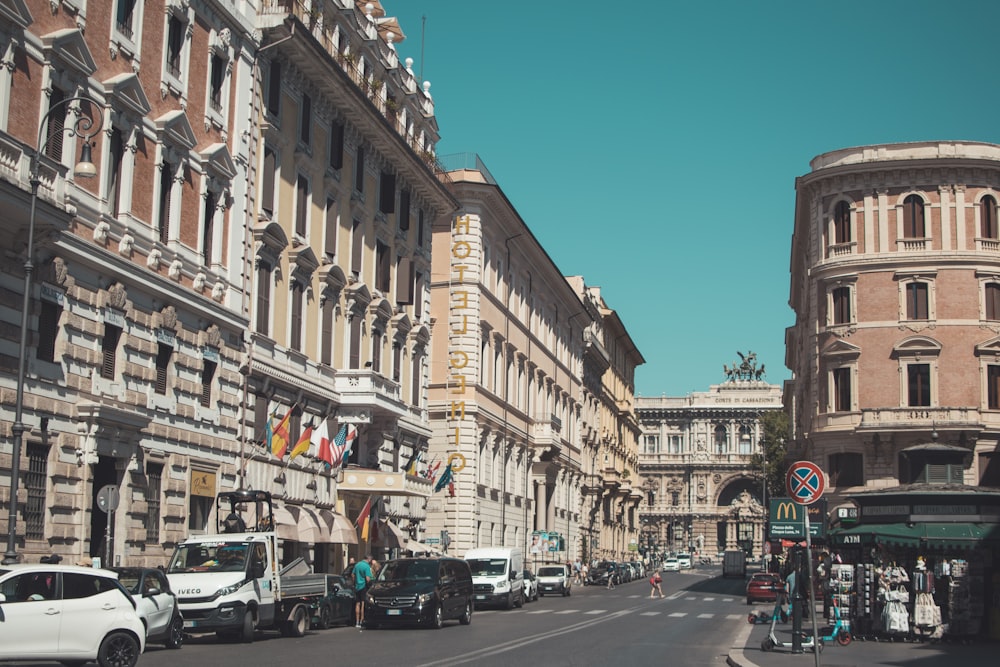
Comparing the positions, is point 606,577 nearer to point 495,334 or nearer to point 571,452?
point 571,452

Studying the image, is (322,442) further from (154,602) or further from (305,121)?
(154,602)

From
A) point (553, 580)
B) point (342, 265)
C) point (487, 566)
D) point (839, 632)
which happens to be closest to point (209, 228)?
point (342, 265)

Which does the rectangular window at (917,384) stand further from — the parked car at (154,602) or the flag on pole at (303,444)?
A: the parked car at (154,602)

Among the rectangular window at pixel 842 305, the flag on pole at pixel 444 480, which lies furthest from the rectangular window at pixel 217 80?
the rectangular window at pixel 842 305

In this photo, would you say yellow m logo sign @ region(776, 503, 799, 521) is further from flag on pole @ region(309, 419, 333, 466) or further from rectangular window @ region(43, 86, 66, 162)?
rectangular window @ region(43, 86, 66, 162)

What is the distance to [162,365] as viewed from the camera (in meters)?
29.9

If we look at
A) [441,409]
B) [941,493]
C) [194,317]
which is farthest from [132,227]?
[441,409]

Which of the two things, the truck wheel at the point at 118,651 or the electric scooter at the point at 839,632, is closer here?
the truck wheel at the point at 118,651

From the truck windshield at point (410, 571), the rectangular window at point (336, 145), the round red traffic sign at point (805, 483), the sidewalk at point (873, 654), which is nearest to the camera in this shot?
the round red traffic sign at point (805, 483)

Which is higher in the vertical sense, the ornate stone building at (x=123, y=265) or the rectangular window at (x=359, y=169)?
the rectangular window at (x=359, y=169)

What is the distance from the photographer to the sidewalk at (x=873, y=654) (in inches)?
925

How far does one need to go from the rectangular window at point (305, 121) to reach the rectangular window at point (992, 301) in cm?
3251

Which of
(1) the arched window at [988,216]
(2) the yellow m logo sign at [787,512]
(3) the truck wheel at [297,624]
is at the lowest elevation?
(3) the truck wheel at [297,624]

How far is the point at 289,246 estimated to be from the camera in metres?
36.9
